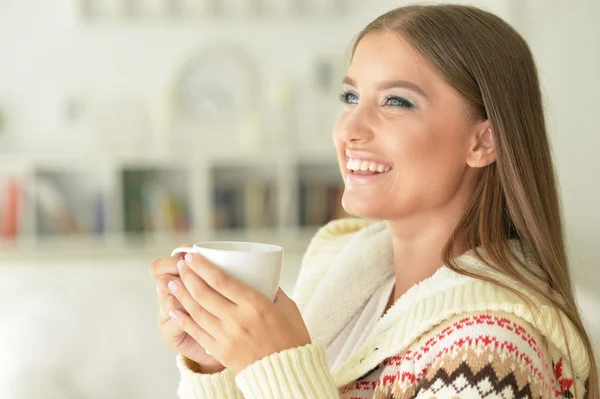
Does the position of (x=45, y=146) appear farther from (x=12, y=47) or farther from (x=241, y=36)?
(x=241, y=36)

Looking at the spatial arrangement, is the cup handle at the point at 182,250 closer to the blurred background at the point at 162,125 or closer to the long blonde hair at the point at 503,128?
the long blonde hair at the point at 503,128

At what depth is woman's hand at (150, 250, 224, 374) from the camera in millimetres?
1054

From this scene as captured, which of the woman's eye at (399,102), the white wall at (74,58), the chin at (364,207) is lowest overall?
the chin at (364,207)

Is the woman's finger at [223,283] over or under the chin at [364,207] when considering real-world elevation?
under

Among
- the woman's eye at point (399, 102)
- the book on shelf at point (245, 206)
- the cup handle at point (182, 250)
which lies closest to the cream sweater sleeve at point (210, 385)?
the cup handle at point (182, 250)

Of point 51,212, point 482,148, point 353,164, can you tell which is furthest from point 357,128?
point 51,212

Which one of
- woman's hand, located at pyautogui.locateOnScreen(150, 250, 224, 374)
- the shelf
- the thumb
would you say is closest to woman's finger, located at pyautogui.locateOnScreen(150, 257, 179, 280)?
woman's hand, located at pyautogui.locateOnScreen(150, 250, 224, 374)

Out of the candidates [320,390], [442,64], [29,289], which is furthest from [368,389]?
[29,289]

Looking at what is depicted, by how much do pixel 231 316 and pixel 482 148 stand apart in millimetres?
533

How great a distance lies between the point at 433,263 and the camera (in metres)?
1.31

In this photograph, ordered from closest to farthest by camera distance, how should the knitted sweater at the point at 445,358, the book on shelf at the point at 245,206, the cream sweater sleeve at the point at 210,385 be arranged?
the knitted sweater at the point at 445,358 < the cream sweater sleeve at the point at 210,385 < the book on shelf at the point at 245,206

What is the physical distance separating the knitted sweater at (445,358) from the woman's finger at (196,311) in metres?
0.07

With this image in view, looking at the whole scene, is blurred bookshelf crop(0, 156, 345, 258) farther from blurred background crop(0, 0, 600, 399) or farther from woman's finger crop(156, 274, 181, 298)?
woman's finger crop(156, 274, 181, 298)

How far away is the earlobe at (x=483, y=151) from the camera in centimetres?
121
